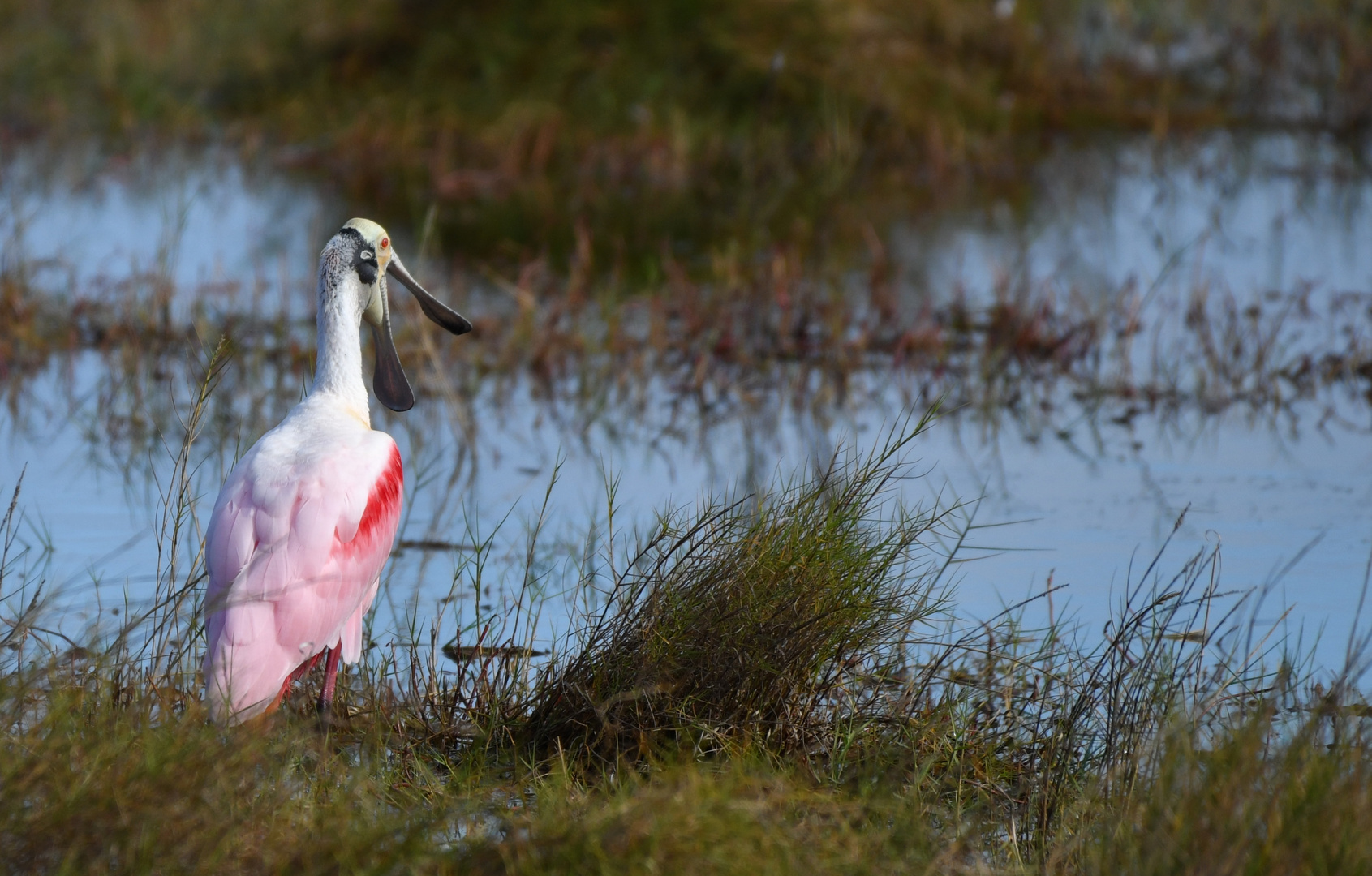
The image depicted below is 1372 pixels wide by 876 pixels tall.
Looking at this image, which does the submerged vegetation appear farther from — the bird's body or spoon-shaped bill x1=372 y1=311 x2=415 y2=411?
spoon-shaped bill x1=372 y1=311 x2=415 y2=411

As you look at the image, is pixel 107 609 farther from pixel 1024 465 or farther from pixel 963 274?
pixel 963 274

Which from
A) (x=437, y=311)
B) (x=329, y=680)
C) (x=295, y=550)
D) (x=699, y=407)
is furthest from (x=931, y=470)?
(x=295, y=550)

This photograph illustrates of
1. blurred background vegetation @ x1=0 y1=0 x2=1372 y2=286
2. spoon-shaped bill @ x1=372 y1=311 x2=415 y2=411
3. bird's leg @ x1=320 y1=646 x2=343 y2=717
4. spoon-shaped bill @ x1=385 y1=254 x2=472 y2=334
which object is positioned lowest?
bird's leg @ x1=320 y1=646 x2=343 y2=717

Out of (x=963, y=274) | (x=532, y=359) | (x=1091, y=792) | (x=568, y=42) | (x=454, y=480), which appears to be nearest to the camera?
(x=1091, y=792)

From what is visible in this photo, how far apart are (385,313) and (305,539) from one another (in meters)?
1.47

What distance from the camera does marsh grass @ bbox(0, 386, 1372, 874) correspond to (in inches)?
122

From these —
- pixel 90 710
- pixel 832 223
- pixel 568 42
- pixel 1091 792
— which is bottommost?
pixel 1091 792

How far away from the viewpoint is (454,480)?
276 inches

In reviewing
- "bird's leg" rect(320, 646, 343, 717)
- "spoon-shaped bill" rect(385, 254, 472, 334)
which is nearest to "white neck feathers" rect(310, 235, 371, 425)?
"spoon-shaped bill" rect(385, 254, 472, 334)

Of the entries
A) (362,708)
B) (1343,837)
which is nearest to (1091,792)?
(1343,837)

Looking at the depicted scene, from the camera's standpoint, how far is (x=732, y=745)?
13.5 ft

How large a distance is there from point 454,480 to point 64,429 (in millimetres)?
1774

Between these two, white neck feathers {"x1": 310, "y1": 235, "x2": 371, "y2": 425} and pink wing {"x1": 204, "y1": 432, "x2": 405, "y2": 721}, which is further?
white neck feathers {"x1": 310, "y1": 235, "x2": 371, "y2": 425}

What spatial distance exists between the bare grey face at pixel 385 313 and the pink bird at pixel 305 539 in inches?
8.5
